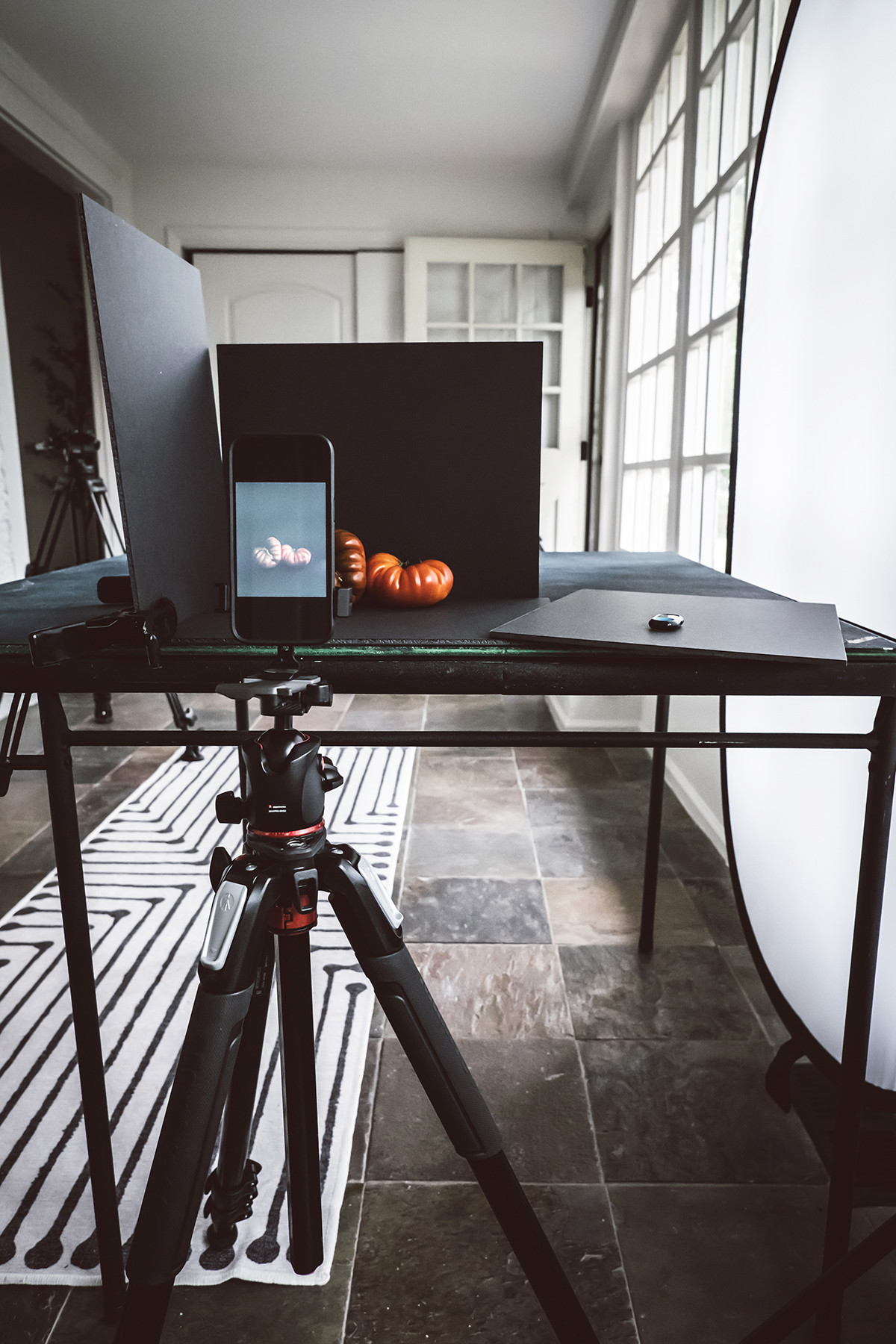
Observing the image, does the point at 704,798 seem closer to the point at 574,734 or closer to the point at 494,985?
the point at 494,985

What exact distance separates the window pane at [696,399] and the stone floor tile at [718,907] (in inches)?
48.4

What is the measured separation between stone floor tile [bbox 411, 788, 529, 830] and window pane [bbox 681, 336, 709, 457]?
1.22 meters

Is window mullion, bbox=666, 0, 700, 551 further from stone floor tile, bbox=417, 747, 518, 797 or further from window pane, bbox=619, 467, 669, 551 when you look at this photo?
stone floor tile, bbox=417, 747, 518, 797

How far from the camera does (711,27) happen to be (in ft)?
7.48

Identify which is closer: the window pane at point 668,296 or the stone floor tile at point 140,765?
the window pane at point 668,296

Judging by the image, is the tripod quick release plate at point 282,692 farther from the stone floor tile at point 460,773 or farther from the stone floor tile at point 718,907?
the stone floor tile at point 460,773

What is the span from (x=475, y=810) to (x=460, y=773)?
0.35 metres

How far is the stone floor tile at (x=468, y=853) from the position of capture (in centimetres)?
220

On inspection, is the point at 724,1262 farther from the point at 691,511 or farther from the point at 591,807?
the point at 691,511

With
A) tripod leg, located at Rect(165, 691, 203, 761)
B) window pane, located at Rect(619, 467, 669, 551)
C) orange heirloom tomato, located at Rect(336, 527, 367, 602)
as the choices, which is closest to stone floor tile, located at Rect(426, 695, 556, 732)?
window pane, located at Rect(619, 467, 669, 551)

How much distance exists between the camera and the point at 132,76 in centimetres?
344

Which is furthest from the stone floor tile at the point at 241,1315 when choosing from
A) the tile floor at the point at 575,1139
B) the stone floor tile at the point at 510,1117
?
the stone floor tile at the point at 510,1117

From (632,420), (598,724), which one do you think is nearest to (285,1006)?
(598,724)

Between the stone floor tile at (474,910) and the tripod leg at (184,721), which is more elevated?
the tripod leg at (184,721)
